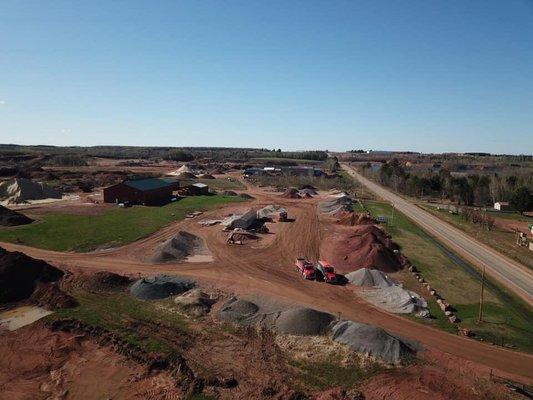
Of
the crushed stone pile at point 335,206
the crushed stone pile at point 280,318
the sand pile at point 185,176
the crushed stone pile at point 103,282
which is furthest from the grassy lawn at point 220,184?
the crushed stone pile at point 280,318

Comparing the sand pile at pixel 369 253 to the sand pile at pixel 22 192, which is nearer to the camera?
the sand pile at pixel 369 253

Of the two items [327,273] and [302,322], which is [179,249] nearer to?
[327,273]

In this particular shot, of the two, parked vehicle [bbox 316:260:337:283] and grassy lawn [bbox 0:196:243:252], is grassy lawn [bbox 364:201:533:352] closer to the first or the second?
parked vehicle [bbox 316:260:337:283]

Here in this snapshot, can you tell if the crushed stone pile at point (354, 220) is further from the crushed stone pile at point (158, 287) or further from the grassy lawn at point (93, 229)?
the crushed stone pile at point (158, 287)

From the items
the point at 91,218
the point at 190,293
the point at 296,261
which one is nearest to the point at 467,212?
the point at 296,261

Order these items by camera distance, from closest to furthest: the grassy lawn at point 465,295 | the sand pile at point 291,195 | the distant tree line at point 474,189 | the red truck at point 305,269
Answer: the grassy lawn at point 465,295
the red truck at point 305,269
the distant tree line at point 474,189
the sand pile at point 291,195

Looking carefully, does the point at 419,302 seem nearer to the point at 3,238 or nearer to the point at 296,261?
the point at 296,261

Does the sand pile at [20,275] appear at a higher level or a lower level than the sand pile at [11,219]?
lower

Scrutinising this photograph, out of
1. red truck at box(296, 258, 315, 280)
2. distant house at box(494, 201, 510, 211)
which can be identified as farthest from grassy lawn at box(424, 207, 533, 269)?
red truck at box(296, 258, 315, 280)
